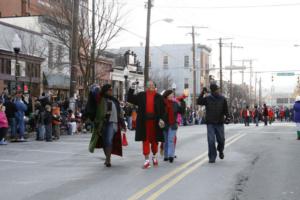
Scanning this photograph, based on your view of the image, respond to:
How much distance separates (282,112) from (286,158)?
47.0 metres

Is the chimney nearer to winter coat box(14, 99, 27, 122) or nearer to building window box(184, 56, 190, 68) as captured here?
winter coat box(14, 99, 27, 122)

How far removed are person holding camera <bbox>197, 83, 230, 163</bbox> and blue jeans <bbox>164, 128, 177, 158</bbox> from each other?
816mm

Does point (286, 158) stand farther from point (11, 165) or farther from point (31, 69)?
point (31, 69)

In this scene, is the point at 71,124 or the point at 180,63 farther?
the point at 180,63

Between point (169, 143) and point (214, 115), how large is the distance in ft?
3.93

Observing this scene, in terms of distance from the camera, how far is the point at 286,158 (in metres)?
13.5

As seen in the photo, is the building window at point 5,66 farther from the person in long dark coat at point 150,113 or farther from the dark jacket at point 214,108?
the person in long dark coat at point 150,113

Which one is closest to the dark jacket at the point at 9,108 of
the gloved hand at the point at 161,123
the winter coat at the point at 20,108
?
the winter coat at the point at 20,108

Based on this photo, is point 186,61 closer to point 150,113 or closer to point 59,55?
point 59,55

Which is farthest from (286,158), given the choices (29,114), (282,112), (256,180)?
(282,112)

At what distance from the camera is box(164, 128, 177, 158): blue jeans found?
1239 cm

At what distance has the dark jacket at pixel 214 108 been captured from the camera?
12.4 m

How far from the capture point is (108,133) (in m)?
11.6

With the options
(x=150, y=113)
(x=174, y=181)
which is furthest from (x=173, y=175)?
(x=150, y=113)
